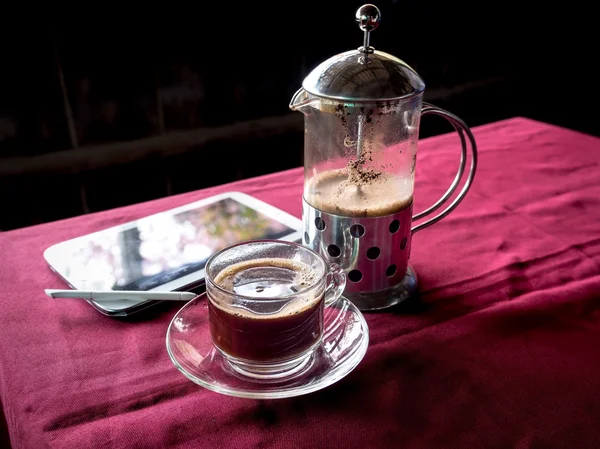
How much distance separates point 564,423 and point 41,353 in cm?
47

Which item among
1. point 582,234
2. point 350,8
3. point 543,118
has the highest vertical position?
point 350,8

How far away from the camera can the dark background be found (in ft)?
4.88

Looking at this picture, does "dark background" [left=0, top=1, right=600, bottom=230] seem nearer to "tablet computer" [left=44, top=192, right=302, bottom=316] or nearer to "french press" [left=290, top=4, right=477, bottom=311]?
"tablet computer" [left=44, top=192, right=302, bottom=316]

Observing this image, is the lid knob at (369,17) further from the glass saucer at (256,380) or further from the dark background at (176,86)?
the dark background at (176,86)

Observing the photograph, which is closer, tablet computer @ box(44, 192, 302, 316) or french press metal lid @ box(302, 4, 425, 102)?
french press metal lid @ box(302, 4, 425, 102)

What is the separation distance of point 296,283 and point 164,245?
0.25m

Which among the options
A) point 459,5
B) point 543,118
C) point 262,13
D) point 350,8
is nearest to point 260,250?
point 262,13

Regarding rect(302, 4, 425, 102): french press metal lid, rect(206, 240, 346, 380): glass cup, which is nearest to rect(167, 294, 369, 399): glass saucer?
rect(206, 240, 346, 380): glass cup

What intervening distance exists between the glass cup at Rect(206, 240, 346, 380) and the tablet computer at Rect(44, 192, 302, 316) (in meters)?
0.12

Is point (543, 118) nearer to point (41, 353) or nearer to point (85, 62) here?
point (85, 62)

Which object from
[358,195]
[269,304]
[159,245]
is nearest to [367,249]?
[358,195]

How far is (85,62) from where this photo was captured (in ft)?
4.98

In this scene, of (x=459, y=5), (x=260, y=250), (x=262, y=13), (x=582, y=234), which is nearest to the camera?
(x=260, y=250)

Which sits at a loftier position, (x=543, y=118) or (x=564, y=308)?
(x=564, y=308)
